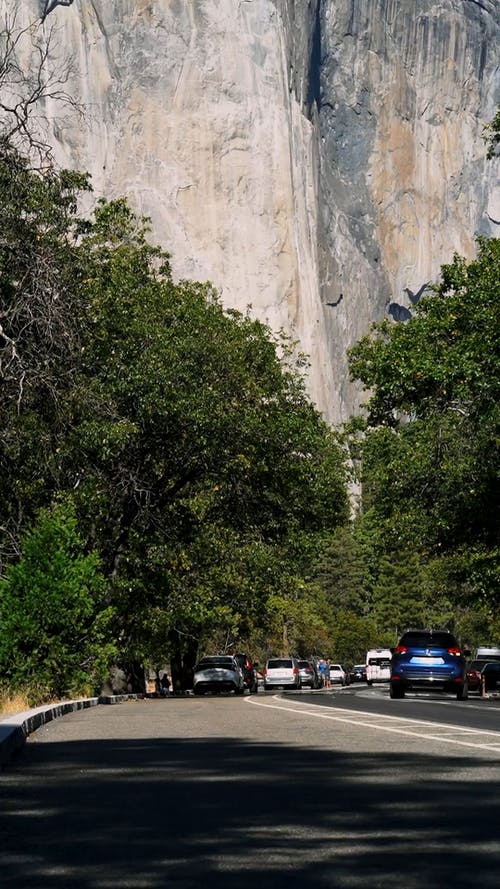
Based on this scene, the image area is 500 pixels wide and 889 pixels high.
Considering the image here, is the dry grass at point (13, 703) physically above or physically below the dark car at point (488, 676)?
below

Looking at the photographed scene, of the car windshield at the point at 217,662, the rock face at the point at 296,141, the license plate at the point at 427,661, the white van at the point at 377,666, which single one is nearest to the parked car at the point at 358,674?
the white van at the point at 377,666

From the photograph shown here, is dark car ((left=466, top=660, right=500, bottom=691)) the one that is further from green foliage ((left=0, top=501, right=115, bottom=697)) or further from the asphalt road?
the asphalt road

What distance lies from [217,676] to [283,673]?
57.6 feet

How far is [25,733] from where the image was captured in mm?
17375

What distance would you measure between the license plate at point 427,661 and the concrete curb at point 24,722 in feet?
29.2

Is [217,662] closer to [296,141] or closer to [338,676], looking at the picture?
[338,676]

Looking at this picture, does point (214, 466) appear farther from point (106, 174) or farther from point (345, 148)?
point (345, 148)

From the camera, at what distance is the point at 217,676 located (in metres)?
52.6

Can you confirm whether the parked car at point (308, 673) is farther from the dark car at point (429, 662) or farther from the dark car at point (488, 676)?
the dark car at point (429, 662)

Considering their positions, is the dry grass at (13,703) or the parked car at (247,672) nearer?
the dry grass at (13,703)

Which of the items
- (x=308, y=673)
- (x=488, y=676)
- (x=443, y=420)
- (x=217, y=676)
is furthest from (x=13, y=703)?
(x=308, y=673)

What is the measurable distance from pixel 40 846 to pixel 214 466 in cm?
3384

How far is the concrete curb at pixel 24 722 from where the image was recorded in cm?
1412

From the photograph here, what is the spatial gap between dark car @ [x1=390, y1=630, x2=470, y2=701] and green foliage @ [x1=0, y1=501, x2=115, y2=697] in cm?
1007
